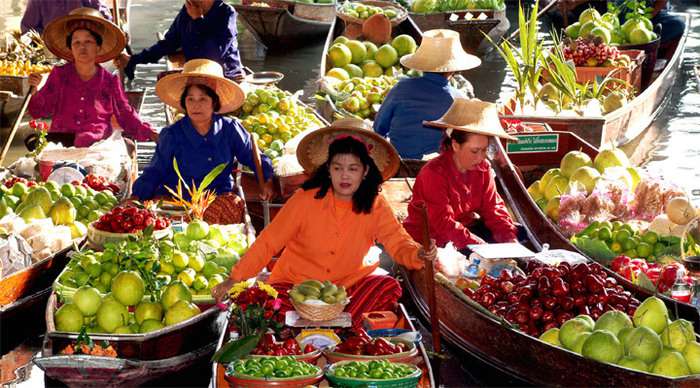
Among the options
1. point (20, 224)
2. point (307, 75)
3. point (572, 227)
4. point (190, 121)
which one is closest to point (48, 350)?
point (20, 224)

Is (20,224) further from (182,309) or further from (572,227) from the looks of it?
(572,227)

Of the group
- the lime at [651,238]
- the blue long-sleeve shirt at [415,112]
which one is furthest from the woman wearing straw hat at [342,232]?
the blue long-sleeve shirt at [415,112]

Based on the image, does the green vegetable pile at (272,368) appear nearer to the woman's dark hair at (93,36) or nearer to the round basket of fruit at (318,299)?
the round basket of fruit at (318,299)

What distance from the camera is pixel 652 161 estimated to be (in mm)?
10055

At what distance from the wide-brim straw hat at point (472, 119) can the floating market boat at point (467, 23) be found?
7.35 metres

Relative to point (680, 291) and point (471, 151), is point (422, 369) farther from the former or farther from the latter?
point (471, 151)

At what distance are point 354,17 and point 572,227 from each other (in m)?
5.87

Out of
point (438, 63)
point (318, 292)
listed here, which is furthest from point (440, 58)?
point (318, 292)

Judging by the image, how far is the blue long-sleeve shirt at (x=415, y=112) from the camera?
776 centimetres

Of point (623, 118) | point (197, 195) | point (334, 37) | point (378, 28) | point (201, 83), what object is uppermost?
point (201, 83)

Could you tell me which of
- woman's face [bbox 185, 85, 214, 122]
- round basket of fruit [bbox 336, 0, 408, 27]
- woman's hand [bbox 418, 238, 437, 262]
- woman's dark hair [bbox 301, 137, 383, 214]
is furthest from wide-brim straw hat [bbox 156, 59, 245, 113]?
round basket of fruit [bbox 336, 0, 408, 27]

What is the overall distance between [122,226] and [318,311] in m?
1.41

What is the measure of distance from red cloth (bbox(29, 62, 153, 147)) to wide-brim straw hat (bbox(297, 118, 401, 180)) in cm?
251

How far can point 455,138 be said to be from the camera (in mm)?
6160
